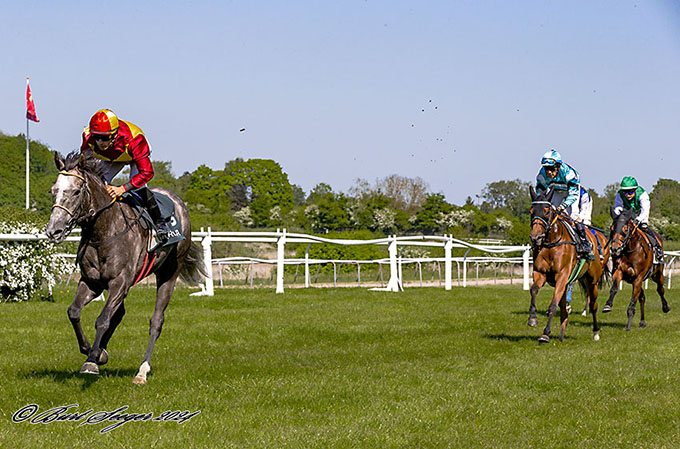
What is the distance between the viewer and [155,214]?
23.0 ft

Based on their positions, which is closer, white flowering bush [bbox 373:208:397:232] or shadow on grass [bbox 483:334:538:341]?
shadow on grass [bbox 483:334:538:341]

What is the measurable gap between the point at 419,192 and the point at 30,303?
53156 mm

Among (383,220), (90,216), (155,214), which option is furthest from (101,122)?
(383,220)

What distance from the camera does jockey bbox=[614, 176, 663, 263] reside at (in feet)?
42.6

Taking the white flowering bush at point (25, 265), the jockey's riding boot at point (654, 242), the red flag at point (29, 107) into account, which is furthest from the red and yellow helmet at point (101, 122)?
the red flag at point (29, 107)

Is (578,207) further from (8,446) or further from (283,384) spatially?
(8,446)

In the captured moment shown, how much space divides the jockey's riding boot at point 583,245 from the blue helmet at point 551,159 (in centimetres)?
94

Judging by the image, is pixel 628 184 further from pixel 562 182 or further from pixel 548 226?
pixel 548 226

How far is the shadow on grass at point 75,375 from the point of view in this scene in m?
6.40

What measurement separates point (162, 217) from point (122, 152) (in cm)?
71

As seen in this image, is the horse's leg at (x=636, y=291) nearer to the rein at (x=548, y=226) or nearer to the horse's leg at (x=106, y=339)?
the rein at (x=548, y=226)

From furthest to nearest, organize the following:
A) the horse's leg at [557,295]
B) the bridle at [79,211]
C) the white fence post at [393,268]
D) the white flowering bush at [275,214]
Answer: the white flowering bush at [275,214] < the white fence post at [393,268] < the horse's leg at [557,295] < the bridle at [79,211]

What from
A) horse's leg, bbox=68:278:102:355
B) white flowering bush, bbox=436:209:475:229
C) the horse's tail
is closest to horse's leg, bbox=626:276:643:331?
the horse's tail

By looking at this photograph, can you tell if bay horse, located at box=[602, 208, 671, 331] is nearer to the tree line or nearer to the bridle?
the bridle
